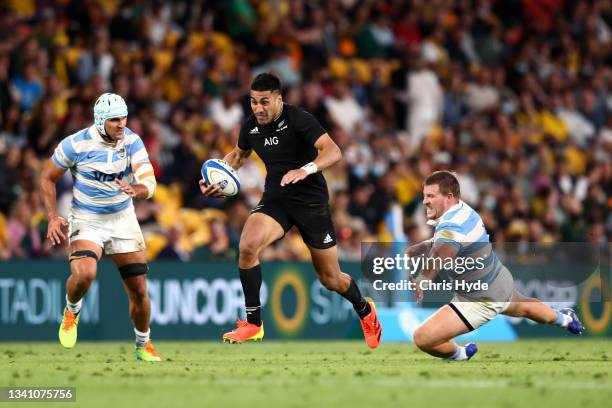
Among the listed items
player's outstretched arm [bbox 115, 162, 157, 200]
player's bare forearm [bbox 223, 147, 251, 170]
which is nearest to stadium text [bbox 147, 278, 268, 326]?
player's bare forearm [bbox 223, 147, 251, 170]

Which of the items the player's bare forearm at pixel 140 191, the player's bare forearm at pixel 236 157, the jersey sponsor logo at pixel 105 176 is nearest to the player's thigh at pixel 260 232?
the player's bare forearm at pixel 236 157

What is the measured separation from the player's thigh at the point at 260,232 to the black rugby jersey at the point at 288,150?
0.32 meters

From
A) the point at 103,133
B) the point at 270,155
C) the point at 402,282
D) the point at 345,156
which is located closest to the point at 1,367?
the point at 103,133

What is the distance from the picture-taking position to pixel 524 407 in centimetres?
819

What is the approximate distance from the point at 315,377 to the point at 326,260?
2664mm

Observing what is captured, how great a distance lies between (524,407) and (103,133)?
5.69 m

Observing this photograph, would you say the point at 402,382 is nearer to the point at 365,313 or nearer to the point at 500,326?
the point at 365,313

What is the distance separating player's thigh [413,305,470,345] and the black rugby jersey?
1975 millimetres

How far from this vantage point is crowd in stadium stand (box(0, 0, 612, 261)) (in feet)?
64.0

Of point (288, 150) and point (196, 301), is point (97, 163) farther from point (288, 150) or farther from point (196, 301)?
point (196, 301)

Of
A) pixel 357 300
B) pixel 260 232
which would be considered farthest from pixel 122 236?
pixel 357 300

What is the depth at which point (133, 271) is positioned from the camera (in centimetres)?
1238

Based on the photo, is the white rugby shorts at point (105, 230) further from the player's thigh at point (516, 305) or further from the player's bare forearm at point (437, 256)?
the player's thigh at point (516, 305)

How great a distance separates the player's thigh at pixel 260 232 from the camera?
41.2ft
